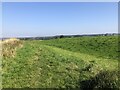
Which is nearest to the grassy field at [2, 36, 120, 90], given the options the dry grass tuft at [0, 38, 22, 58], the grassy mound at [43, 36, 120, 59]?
the dry grass tuft at [0, 38, 22, 58]

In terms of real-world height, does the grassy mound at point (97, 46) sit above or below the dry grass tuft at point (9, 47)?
below

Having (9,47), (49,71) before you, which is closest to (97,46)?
(9,47)

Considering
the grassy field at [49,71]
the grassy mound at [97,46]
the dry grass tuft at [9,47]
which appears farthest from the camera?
the grassy mound at [97,46]

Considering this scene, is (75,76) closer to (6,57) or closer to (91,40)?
(6,57)

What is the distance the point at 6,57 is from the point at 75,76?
763cm

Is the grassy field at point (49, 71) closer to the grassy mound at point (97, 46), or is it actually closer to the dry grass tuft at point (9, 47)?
the dry grass tuft at point (9, 47)

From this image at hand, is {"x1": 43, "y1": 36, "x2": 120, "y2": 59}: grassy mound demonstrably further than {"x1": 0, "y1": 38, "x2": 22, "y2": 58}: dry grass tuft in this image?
Yes

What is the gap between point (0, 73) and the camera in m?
25.1

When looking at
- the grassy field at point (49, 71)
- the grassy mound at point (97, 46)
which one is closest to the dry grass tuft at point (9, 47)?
the grassy field at point (49, 71)

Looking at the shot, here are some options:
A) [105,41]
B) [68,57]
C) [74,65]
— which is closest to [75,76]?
[74,65]

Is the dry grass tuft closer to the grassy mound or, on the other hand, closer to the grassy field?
the grassy field

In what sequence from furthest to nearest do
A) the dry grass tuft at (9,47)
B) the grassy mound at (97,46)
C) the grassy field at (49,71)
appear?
1. the grassy mound at (97,46)
2. the dry grass tuft at (9,47)
3. the grassy field at (49,71)

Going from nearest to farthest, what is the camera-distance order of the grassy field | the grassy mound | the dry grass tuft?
the grassy field < the dry grass tuft < the grassy mound

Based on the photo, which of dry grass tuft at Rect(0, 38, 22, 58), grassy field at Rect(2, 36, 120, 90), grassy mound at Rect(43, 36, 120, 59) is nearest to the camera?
grassy field at Rect(2, 36, 120, 90)
